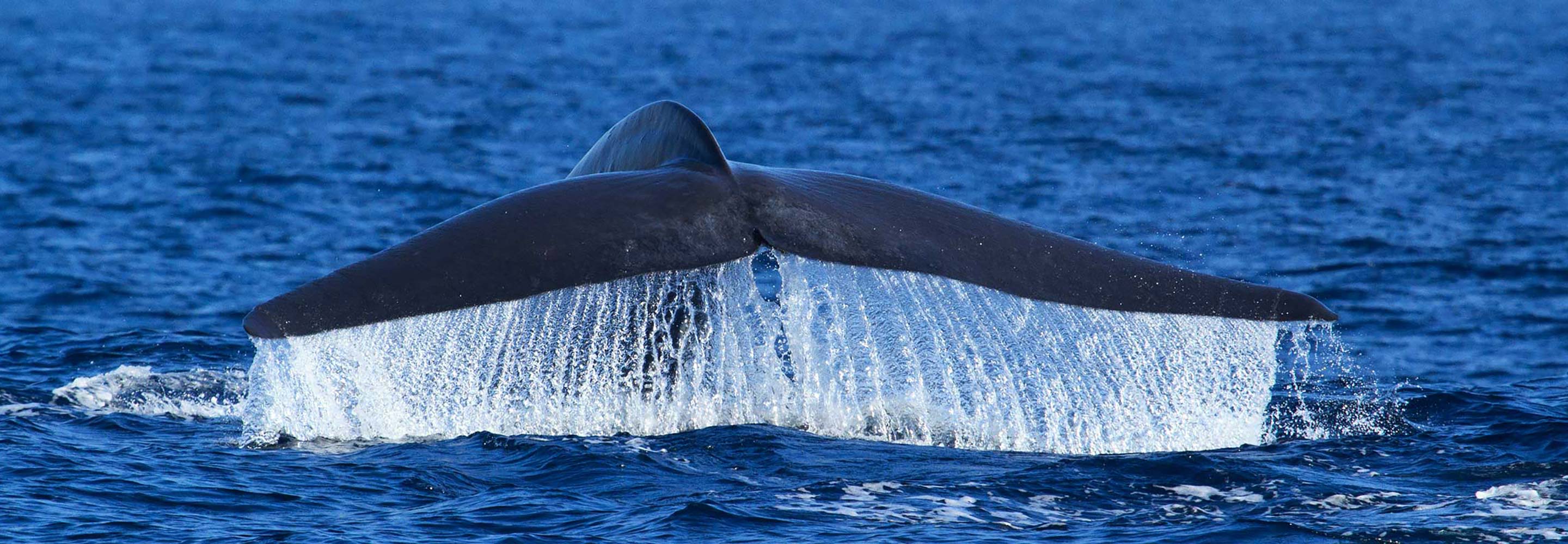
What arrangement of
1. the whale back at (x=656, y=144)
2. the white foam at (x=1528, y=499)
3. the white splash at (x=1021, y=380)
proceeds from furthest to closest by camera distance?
the white splash at (x=1021, y=380)
the whale back at (x=656, y=144)
the white foam at (x=1528, y=499)

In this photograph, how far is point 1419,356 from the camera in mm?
12891

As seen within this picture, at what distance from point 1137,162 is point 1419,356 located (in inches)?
402

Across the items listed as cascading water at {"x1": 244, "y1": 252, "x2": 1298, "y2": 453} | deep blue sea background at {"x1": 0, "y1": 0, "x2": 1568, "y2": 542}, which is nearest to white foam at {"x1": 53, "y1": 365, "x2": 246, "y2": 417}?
deep blue sea background at {"x1": 0, "y1": 0, "x2": 1568, "y2": 542}

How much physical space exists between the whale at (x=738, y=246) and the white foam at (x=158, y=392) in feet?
11.5

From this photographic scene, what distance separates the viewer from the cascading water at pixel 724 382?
7.98 m

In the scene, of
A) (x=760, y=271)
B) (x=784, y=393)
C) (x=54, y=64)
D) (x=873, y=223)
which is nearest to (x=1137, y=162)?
(x=760, y=271)

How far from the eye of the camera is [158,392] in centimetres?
994

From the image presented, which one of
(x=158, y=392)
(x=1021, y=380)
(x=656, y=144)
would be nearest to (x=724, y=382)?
(x=656, y=144)

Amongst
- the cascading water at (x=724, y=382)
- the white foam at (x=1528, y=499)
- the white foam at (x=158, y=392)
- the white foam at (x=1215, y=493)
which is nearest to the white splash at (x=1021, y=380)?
the cascading water at (x=724, y=382)

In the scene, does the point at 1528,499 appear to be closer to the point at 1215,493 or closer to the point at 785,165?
the point at 1215,493

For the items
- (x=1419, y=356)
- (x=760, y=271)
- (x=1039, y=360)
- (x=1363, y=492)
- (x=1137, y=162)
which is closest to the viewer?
(x=1363, y=492)

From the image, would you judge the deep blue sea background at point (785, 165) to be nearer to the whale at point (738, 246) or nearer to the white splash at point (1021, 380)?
the white splash at point (1021, 380)

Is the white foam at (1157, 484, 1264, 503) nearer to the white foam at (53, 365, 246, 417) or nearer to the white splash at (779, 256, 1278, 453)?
the white splash at (779, 256, 1278, 453)

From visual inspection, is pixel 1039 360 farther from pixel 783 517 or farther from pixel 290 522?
pixel 290 522
